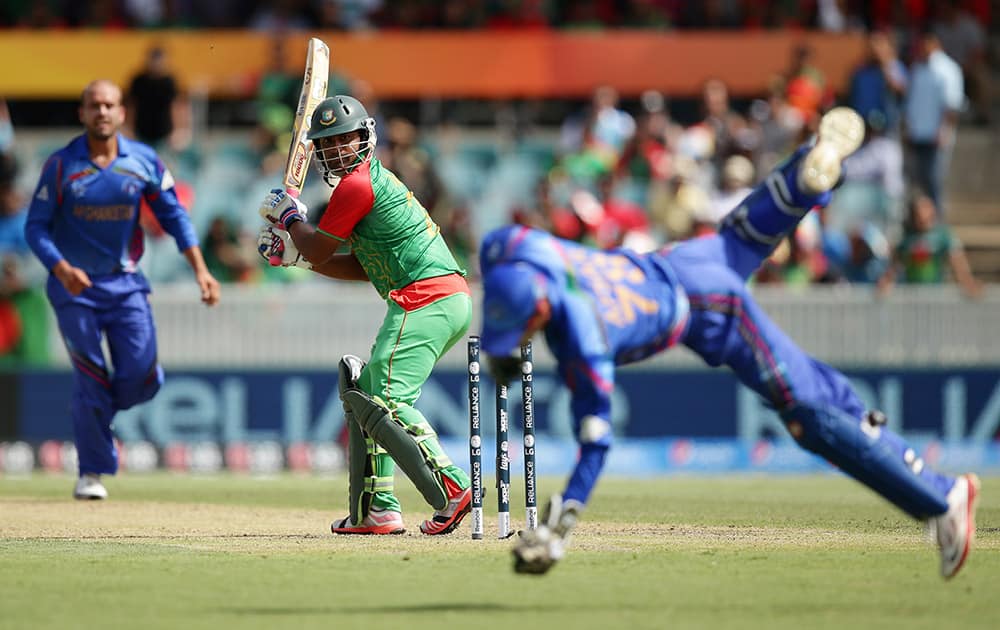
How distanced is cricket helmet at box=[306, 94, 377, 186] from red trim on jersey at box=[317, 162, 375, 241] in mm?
158

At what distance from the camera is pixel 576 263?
7566 millimetres

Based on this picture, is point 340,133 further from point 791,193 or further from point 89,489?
point 89,489

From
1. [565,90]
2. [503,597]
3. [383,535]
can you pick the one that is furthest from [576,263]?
[565,90]

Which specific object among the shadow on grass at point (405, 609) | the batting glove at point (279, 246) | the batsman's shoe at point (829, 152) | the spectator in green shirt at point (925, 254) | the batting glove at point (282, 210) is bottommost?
the shadow on grass at point (405, 609)

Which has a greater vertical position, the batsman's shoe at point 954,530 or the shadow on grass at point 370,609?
the batsman's shoe at point 954,530

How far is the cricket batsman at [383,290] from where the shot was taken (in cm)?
930

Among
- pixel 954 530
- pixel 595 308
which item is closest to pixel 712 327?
pixel 595 308

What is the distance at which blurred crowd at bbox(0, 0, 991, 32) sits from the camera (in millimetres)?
22391

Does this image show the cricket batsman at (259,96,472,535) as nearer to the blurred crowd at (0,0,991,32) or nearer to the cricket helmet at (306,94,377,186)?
the cricket helmet at (306,94,377,186)

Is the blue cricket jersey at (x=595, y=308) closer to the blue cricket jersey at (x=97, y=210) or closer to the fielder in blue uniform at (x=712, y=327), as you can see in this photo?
the fielder in blue uniform at (x=712, y=327)

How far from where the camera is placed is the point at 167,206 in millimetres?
11961

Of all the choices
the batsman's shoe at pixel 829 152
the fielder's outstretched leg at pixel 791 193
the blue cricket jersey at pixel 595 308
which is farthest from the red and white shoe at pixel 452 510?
the batsman's shoe at pixel 829 152

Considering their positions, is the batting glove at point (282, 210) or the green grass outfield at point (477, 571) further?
the batting glove at point (282, 210)

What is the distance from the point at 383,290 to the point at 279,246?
0.64 metres
